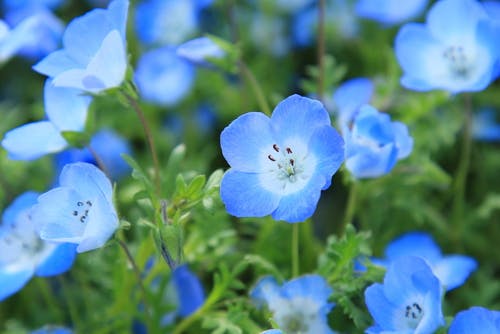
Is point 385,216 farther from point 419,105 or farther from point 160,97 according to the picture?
point 160,97

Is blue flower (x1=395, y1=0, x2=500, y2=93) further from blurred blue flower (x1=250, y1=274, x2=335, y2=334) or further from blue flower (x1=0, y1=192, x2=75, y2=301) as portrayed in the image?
blue flower (x1=0, y1=192, x2=75, y2=301)

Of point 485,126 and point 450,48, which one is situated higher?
point 450,48

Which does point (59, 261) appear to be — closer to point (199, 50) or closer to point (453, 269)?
point (199, 50)

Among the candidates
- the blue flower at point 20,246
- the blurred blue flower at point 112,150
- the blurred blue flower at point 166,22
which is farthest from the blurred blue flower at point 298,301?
the blurred blue flower at point 166,22

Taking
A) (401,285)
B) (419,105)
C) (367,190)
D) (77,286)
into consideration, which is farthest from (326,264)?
(77,286)

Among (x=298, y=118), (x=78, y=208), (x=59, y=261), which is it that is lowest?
(x=59, y=261)

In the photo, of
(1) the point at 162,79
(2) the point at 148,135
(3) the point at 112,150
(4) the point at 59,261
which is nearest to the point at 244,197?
(2) the point at 148,135
